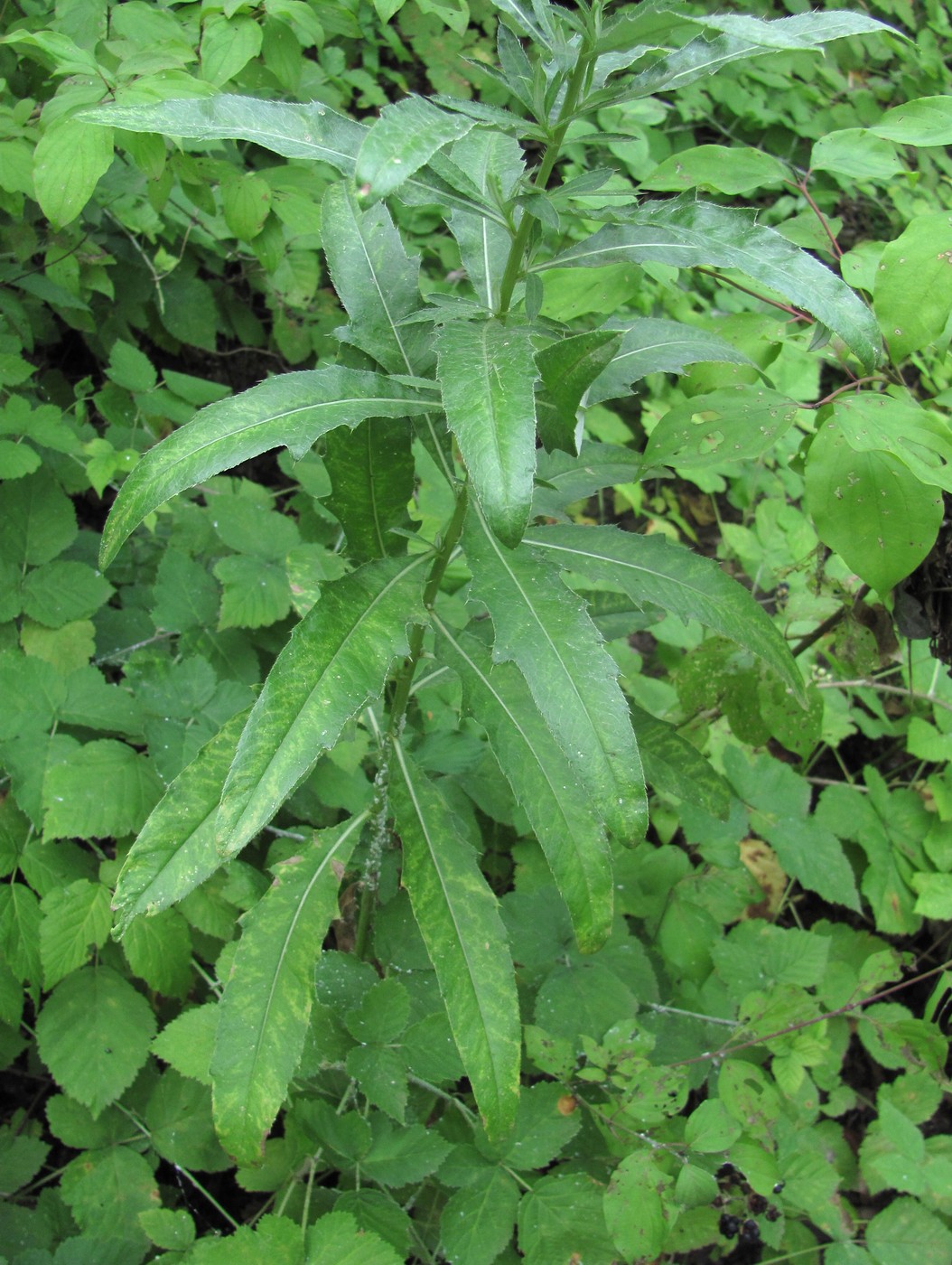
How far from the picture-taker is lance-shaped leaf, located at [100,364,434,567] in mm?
1032

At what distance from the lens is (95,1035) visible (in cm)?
168

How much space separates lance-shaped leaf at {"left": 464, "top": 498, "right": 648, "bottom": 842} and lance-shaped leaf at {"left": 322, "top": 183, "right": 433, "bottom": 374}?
0.35 meters

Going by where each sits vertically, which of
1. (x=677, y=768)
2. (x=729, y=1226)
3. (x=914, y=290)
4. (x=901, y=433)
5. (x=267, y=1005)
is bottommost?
(x=729, y=1226)

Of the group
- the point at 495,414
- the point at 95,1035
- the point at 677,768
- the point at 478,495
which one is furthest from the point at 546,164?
the point at 95,1035

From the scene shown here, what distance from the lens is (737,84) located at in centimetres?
436

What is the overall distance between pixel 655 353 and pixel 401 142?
2.10 ft

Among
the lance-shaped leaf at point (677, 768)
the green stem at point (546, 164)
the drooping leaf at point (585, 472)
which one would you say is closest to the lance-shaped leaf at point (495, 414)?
the green stem at point (546, 164)

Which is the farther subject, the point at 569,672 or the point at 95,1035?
the point at 95,1035

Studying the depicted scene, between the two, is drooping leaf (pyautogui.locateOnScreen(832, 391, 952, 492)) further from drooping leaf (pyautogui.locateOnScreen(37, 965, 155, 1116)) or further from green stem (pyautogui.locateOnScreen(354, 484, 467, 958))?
drooping leaf (pyautogui.locateOnScreen(37, 965, 155, 1116))

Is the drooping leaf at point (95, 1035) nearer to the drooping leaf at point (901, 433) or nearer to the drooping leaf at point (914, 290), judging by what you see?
the drooping leaf at point (901, 433)

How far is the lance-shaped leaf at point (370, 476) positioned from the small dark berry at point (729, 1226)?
1438 millimetres

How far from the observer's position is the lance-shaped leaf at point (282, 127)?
1076 millimetres

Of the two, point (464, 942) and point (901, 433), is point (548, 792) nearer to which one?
point (464, 942)

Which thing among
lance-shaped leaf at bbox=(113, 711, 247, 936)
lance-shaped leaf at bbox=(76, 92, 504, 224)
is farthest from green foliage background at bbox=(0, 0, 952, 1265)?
lance-shaped leaf at bbox=(76, 92, 504, 224)
